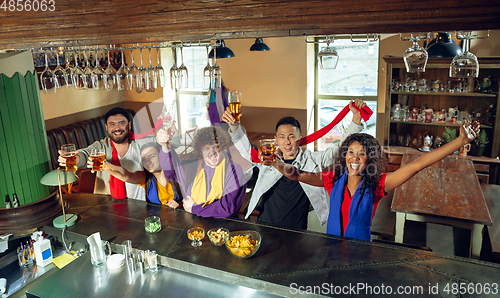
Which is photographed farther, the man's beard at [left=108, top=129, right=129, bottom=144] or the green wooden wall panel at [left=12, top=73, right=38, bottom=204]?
the man's beard at [left=108, top=129, right=129, bottom=144]

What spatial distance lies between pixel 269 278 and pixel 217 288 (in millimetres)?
299

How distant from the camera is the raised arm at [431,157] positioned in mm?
1841

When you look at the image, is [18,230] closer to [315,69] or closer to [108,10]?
[108,10]

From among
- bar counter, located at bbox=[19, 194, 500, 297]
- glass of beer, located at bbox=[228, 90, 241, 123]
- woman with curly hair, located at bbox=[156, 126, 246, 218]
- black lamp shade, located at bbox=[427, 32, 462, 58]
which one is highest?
black lamp shade, located at bbox=[427, 32, 462, 58]

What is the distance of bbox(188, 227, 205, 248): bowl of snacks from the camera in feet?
6.54

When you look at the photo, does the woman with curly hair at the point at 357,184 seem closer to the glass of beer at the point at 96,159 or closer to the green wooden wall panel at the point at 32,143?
the glass of beer at the point at 96,159

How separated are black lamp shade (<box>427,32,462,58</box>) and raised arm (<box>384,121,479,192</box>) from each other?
3.71 ft

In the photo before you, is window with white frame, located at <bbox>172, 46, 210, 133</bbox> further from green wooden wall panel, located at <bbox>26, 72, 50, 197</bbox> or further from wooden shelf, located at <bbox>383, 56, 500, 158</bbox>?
green wooden wall panel, located at <bbox>26, 72, 50, 197</bbox>

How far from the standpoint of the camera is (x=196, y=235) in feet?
6.59

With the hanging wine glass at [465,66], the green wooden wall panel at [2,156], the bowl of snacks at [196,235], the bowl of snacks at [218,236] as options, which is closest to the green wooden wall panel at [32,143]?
the green wooden wall panel at [2,156]

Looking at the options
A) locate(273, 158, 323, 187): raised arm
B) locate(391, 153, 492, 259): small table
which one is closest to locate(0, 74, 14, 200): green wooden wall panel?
locate(273, 158, 323, 187): raised arm

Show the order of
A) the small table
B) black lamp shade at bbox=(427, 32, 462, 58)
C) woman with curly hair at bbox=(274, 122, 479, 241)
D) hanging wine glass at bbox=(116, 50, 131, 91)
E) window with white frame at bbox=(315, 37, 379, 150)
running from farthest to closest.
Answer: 1. window with white frame at bbox=(315, 37, 379, 150)
2. the small table
3. black lamp shade at bbox=(427, 32, 462, 58)
4. hanging wine glass at bbox=(116, 50, 131, 91)
5. woman with curly hair at bbox=(274, 122, 479, 241)

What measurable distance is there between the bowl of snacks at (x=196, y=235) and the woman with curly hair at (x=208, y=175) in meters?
0.36

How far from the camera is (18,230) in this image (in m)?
2.16
